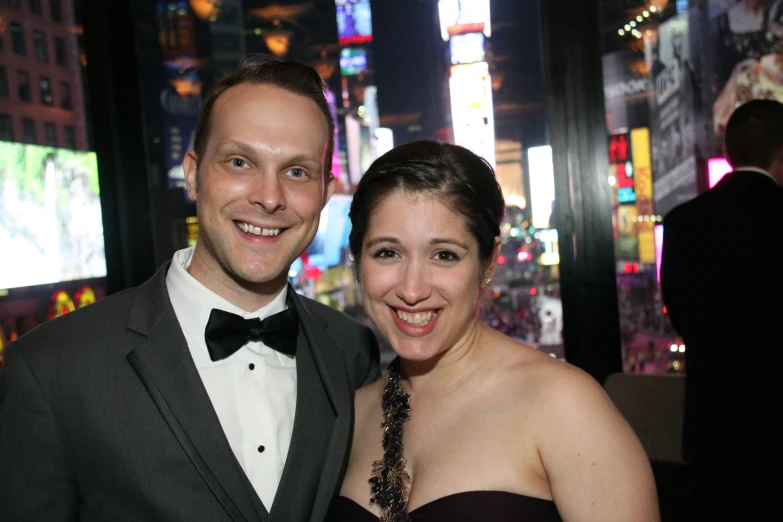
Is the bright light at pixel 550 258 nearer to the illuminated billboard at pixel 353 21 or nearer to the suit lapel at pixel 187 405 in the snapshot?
the illuminated billboard at pixel 353 21

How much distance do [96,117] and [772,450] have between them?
12.3ft

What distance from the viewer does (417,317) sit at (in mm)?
1771

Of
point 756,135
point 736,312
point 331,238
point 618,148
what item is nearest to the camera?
point 736,312

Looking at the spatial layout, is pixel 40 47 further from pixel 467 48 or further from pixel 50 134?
pixel 467 48

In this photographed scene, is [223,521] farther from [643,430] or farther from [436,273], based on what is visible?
[643,430]

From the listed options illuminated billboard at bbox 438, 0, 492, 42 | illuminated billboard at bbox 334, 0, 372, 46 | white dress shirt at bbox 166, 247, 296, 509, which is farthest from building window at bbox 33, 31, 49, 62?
white dress shirt at bbox 166, 247, 296, 509

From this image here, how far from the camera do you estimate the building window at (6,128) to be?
11.3ft

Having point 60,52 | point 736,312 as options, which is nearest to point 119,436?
point 736,312

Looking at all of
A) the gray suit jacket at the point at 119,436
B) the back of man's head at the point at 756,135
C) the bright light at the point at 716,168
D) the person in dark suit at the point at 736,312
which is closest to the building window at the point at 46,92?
the gray suit jacket at the point at 119,436

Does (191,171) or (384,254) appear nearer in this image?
(384,254)

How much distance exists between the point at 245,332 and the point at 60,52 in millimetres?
2890

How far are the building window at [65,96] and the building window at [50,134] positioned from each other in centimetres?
16

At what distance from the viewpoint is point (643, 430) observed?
147 inches

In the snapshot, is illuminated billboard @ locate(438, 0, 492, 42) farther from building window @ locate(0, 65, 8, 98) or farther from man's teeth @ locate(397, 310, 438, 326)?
man's teeth @ locate(397, 310, 438, 326)
